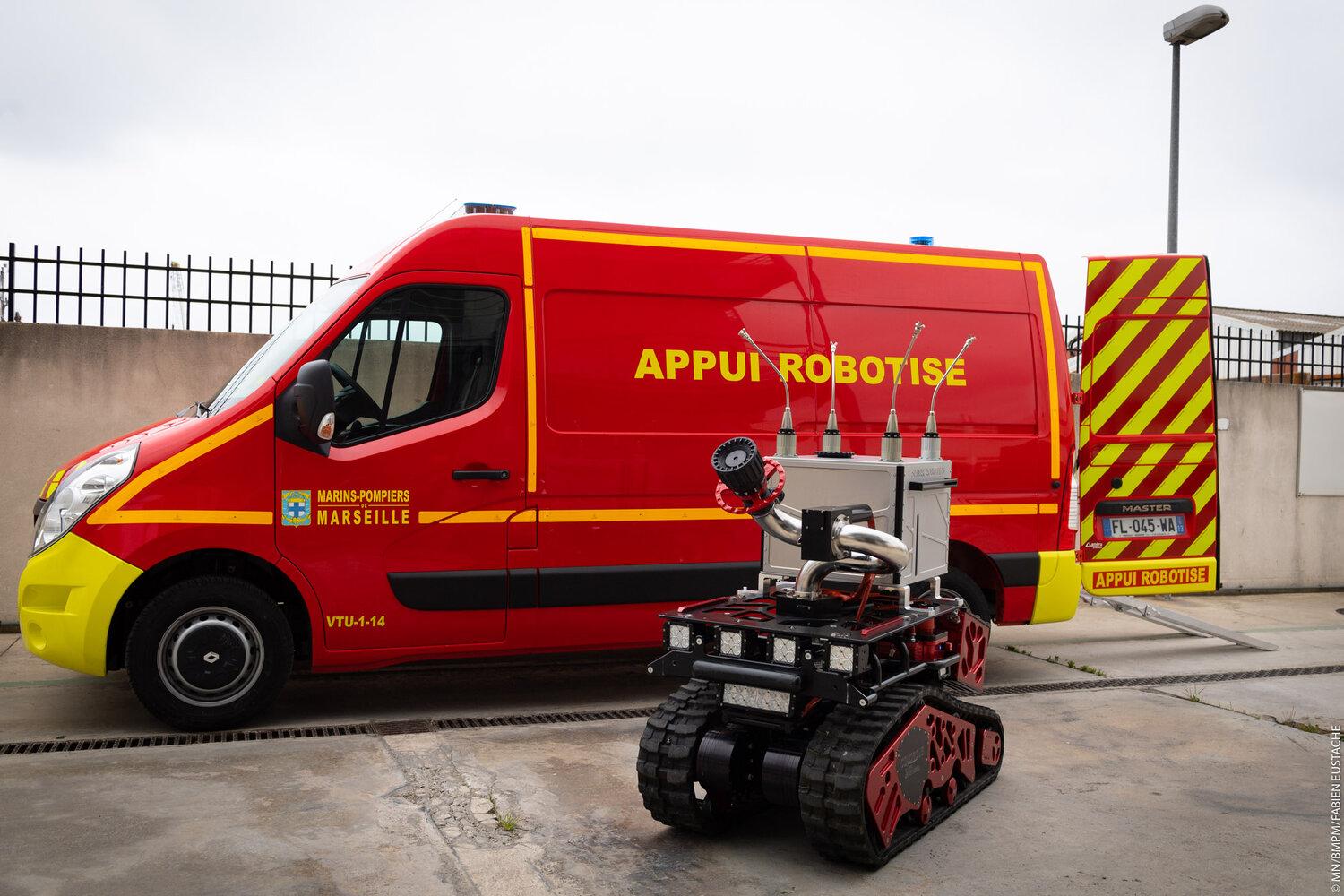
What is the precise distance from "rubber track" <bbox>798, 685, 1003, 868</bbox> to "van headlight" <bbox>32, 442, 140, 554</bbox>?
357 centimetres

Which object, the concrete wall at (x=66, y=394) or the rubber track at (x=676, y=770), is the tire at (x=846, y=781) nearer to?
the rubber track at (x=676, y=770)

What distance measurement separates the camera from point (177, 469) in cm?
537

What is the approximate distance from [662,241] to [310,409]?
2.16 m

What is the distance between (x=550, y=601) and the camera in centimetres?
598

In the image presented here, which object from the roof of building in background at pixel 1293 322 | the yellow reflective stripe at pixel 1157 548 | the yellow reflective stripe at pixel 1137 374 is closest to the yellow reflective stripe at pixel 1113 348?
the yellow reflective stripe at pixel 1137 374

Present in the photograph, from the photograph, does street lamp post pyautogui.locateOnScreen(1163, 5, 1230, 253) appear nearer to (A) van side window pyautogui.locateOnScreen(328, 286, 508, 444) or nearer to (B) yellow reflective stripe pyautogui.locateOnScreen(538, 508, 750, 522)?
(B) yellow reflective stripe pyautogui.locateOnScreen(538, 508, 750, 522)

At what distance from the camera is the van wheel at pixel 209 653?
17.4ft

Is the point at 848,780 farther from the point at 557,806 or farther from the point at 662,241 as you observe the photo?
the point at 662,241

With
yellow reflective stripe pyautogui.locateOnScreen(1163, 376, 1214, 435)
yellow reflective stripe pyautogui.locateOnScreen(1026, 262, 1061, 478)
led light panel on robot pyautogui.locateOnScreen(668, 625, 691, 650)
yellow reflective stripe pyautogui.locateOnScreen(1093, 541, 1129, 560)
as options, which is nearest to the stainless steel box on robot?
led light panel on robot pyautogui.locateOnScreen(668, 625, 691, 650)

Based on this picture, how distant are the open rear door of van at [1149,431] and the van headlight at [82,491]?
6.01m

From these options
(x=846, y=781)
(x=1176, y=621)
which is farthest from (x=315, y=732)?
(x=1176, y=621)

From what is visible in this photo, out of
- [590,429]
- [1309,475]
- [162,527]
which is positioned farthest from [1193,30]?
[162,527]

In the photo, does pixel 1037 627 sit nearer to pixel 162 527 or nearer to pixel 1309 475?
pixel 1309 475

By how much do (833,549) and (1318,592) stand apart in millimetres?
9302
